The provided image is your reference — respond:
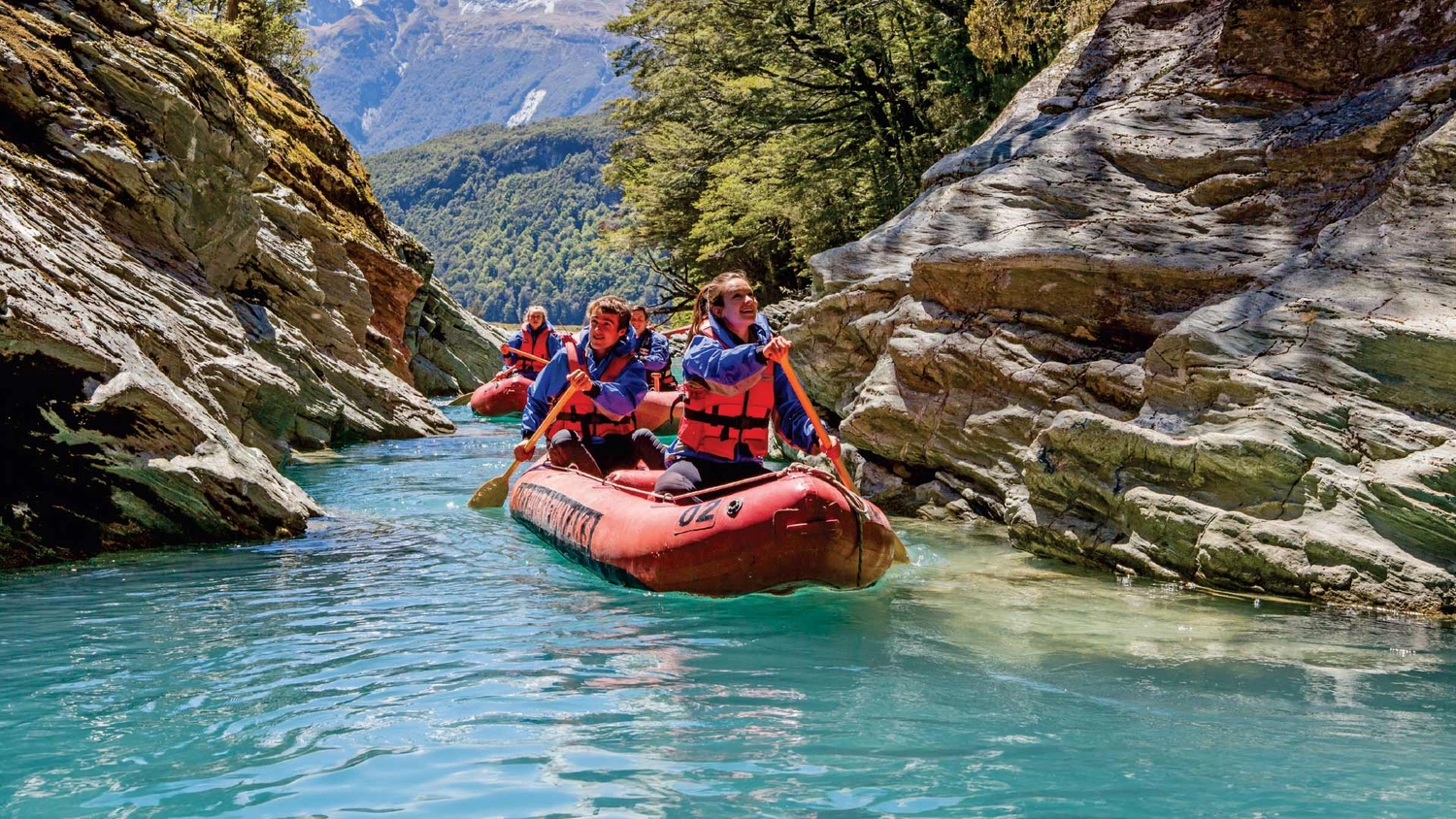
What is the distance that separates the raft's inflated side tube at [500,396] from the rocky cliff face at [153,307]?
78cm

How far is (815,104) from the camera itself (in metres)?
21.2

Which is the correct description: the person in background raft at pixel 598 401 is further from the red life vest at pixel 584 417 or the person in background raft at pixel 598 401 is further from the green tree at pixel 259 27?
the green tree at pixel 259 27

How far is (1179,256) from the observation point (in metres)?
8.31

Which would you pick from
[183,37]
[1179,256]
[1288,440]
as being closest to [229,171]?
[183,37]

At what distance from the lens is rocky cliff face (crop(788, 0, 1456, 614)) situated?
6.45 metres

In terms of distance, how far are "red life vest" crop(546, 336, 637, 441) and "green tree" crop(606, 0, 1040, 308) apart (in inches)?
346

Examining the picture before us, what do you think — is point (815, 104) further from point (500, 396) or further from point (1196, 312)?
point (1196, 312)

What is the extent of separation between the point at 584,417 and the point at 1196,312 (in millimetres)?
4892

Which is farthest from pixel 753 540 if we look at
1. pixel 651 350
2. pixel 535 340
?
pixel 535 340

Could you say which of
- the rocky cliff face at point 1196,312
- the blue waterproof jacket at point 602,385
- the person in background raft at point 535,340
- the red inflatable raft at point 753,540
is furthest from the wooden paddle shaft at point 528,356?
the red inflatable raft at point 753,540

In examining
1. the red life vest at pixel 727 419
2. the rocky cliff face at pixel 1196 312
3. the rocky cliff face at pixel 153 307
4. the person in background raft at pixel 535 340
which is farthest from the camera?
the person in background raft at pixel 535 340

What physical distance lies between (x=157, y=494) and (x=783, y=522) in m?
4.30

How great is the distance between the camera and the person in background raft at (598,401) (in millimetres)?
8922

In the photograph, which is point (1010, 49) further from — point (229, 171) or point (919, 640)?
point (919, 640)
